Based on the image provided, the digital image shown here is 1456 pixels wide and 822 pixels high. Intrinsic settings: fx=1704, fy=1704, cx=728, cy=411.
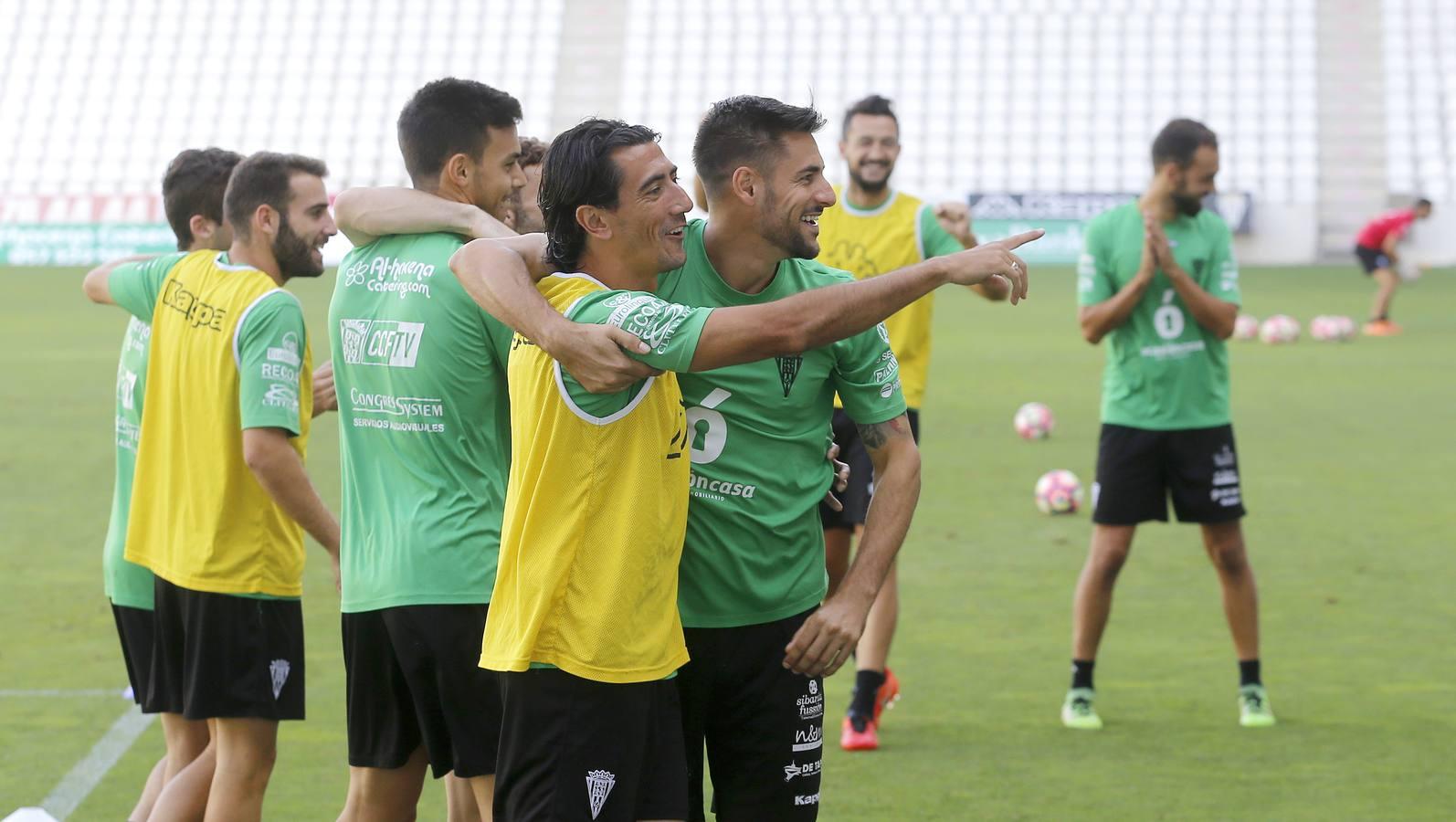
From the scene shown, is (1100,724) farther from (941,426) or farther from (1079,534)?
(941,426)

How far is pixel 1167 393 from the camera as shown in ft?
21.1

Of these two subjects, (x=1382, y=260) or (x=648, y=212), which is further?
(x=1382, y=260)

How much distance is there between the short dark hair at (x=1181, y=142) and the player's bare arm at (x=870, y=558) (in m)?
3.06

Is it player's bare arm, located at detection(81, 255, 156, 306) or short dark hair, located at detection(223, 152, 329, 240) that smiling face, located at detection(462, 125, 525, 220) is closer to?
short dark hair, located at detection(223, 152, 329, 240)

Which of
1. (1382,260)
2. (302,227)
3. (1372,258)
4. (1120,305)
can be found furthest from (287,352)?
(1372,258)

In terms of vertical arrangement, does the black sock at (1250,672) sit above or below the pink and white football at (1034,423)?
below

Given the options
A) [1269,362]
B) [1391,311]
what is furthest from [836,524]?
[1391,311]

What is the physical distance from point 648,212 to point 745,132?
42 centimetres

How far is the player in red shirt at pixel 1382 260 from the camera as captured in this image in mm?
23016

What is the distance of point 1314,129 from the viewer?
43.6m

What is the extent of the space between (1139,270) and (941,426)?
323 inches

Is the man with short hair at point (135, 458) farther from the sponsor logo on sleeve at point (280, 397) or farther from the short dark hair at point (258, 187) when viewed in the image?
the sponsor logo on sleeve at point (280, 397)

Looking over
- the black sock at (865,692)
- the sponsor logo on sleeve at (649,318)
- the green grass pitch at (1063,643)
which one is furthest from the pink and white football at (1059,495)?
the sponsor logo on sleeve at (649,318)

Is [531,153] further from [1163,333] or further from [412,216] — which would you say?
[1163,333]
